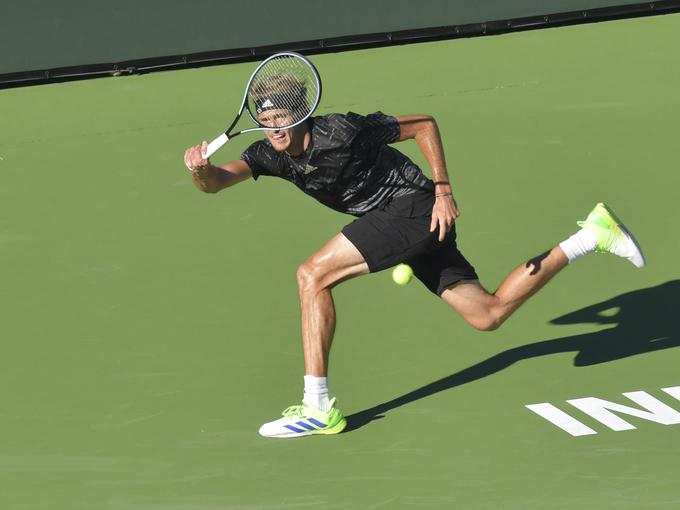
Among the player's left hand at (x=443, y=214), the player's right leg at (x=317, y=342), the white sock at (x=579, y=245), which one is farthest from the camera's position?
the white sock at (x=579, y=245)

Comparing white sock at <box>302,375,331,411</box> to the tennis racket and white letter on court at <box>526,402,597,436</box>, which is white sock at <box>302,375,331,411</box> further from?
the tennis racket

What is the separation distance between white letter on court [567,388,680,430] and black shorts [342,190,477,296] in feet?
2.78

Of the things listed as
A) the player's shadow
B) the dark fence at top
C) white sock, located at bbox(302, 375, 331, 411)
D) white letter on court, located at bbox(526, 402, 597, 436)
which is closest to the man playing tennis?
white sock, located at bbox(302, 375, 331, 411)

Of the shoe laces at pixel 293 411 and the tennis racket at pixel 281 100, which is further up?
the tennis racket at pixel 281 100

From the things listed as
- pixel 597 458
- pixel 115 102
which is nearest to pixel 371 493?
pixel 597 458

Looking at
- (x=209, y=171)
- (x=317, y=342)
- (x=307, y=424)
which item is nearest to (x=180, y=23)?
(x=209, y=171)

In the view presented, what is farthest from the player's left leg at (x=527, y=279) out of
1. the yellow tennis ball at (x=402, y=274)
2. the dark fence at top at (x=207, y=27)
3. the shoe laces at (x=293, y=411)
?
the dark fence at top at (x=207, y=27)

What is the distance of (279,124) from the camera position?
286 inches

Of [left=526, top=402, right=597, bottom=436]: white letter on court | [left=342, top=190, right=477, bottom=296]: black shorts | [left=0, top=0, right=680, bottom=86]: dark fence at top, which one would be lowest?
[left=526, top=402, right=597, bottom=436]: white letter on court

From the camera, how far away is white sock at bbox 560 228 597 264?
7.82 metres

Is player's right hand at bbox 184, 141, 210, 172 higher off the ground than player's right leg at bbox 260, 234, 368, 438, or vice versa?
player's right hand at bbox 184, 141, 210, 172

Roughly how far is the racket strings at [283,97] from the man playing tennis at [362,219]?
10 millimetres

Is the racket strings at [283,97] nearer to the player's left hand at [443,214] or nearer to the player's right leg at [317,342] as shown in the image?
the player's right leg at [317,342]

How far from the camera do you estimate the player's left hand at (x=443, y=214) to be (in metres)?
7.35
